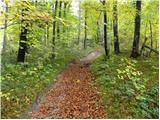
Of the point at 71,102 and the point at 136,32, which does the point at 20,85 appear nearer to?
the point at 71,102

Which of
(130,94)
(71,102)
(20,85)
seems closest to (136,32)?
(130,94)

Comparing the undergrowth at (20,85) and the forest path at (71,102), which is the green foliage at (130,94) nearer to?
the forest path at (71,102)

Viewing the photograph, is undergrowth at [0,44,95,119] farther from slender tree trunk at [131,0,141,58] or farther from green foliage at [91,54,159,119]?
slender tree trunk at [131,0,141,58]

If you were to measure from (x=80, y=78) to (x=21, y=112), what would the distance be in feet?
21.0

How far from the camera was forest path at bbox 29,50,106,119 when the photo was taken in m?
9.26

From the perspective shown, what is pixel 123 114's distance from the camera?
889cm

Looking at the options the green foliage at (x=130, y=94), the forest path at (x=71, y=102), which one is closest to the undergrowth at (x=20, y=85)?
the forest path at (x=71, y=102)

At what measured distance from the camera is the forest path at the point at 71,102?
9.26 meters

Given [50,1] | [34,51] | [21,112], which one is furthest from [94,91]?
[50,1]

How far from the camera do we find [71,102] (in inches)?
418

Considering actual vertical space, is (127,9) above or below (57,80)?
above

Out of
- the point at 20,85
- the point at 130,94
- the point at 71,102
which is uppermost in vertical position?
the point at 20,85

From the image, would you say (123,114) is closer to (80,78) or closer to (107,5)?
(80,78)

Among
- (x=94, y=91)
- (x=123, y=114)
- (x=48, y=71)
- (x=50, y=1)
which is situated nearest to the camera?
(x=123, y=114)
